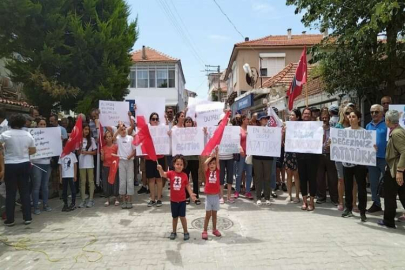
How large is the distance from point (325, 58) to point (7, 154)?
810cm

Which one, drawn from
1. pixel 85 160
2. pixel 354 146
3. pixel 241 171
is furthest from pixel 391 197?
pixel 85 160

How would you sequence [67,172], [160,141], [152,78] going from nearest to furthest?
[67,172] < [160,141] < [152,78]

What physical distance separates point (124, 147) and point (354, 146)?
4.76 m

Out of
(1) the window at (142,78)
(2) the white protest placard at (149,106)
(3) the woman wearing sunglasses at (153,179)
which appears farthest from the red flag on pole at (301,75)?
(1) the window at (142,78)

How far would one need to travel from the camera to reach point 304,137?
664 centimetres

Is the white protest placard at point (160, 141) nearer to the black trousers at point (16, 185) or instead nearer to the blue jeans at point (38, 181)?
the blue jeans at point (38, 181)

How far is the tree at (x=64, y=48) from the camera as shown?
8.62m

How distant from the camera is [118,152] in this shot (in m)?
7.00

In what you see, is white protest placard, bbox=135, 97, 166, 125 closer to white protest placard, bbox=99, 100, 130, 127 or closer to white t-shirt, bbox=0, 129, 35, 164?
white protest placard, bbox=99, 100, 130, 127

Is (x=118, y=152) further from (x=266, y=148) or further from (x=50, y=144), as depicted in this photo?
(x=266, y=148)

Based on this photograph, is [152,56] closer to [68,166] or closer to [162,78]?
[162,78]

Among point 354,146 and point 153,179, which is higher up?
point 354,146

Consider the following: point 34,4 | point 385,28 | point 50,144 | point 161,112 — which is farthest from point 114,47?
point 385,28

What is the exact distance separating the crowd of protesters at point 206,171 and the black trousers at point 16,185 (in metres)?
0.02
